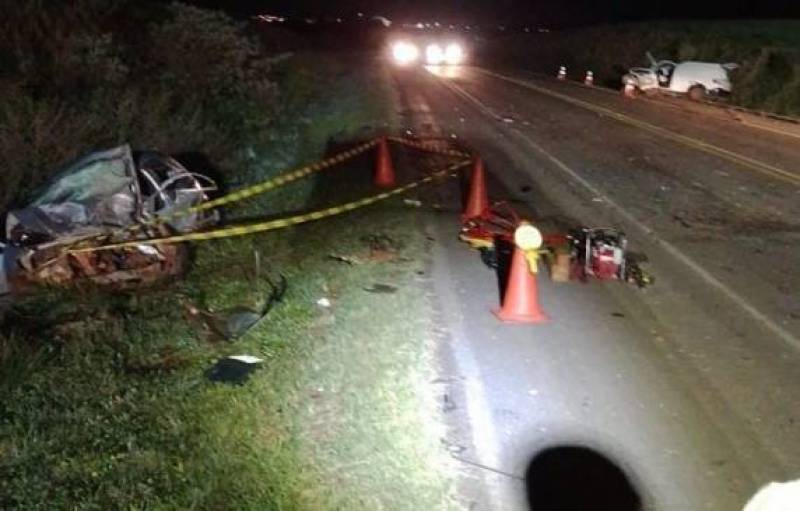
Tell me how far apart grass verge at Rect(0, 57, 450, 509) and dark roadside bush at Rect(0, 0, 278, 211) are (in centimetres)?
417

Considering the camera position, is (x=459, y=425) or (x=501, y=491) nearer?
(x=501, y=491)

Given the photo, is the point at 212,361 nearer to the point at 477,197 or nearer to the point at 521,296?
the point at 521,296

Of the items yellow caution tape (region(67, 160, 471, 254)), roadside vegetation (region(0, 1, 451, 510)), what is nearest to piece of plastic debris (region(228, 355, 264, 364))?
roadside vegetation (region(0, 1, 451, 510))

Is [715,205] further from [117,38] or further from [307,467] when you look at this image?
[117,38]

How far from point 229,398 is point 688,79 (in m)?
30.0

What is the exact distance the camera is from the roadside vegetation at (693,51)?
2866cm

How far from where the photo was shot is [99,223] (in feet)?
27.8

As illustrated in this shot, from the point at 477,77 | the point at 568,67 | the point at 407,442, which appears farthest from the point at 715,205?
the point at 568,67

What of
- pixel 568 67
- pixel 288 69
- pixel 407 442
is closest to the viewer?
pixel 407 442

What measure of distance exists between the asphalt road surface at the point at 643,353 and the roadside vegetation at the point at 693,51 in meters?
16.6

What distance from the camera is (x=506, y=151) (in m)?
16.4

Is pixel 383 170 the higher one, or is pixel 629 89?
pixel 629 89

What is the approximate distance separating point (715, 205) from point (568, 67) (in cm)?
4039

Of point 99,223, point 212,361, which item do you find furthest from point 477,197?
point 212,361
